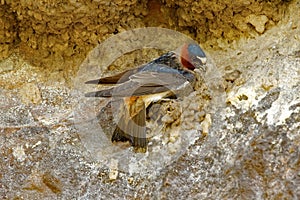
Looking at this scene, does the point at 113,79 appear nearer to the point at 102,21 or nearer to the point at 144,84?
→ the point at 144,84

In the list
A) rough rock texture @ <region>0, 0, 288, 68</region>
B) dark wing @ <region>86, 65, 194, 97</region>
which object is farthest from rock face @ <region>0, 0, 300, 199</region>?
dark wing @ <region>86, 65, 194, 97</region>

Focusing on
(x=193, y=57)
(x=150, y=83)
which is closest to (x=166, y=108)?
(x=150, y=83)

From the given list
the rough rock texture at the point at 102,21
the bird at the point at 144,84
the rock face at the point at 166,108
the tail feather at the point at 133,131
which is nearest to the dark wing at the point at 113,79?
the bird at the point at 144,84

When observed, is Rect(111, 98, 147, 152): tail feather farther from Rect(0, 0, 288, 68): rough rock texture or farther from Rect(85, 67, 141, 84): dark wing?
Rect(0, 0, 288, 68): rough rock texture

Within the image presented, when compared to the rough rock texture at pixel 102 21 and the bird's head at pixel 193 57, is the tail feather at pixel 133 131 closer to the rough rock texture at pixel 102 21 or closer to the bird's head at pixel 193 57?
the bird's head at pixel 193 57

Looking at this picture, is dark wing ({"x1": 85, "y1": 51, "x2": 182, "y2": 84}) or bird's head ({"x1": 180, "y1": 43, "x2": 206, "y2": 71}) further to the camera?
bird's head ({"x1": 180, "y1": 43, "x2": 206, "y2": 71})

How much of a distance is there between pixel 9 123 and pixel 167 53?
111 cm

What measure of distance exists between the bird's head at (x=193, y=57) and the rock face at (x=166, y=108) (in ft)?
0.47

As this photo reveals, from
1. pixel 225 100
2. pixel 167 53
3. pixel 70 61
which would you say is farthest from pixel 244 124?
pixel 70 61

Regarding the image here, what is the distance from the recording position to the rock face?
3686 millimetres

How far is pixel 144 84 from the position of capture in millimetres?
4027

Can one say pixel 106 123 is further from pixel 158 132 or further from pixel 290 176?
pixel 290 176

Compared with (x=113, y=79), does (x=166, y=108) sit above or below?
below

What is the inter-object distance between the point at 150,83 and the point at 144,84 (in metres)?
0.05
